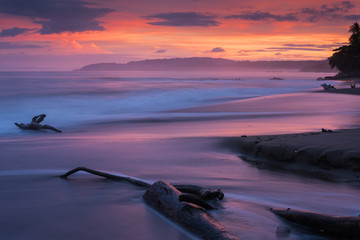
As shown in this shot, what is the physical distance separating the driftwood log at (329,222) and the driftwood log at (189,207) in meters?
0.76

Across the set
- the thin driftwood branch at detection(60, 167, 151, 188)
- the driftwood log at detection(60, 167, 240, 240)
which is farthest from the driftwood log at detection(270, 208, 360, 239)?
the thin driftwood branch at detection(60, 167, 151, 188)

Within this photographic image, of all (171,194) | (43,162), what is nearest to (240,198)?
(171,194)

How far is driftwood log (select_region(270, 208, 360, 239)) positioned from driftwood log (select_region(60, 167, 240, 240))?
2.50 feet

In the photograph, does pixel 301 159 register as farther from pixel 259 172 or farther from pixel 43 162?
pixel 43 162

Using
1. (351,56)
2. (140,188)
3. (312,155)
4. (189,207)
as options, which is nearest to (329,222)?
(189,207)

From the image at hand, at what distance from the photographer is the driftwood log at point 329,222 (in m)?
2.87

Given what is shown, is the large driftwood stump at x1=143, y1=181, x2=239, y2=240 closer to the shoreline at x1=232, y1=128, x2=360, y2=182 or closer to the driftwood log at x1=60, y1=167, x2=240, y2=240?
the driftwood log at x1=60, y1=167, x2=240, y2=240

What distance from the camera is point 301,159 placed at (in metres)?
5.88

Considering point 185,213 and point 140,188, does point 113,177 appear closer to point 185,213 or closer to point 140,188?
point 140,188

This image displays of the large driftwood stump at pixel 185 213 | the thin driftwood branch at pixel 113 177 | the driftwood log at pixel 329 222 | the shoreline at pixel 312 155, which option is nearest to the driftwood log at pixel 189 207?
the large driftwood stump at pixel 185 213

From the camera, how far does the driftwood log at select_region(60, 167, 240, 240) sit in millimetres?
3010

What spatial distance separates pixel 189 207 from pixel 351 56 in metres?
63.7

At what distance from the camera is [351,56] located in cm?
5981

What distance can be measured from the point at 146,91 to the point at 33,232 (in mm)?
30434
